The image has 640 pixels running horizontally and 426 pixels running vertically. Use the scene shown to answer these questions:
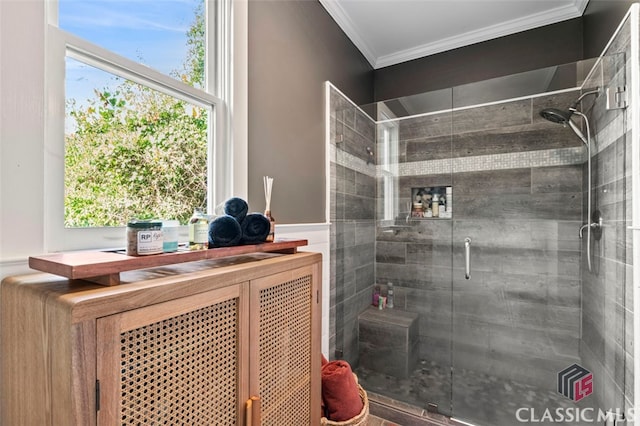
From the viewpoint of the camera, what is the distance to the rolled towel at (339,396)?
4.52 feet

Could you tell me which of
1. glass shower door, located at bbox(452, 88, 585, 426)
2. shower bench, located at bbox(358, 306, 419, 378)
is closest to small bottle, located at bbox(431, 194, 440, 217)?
glass shower door, located at bbox(452, 88, 585, 426)

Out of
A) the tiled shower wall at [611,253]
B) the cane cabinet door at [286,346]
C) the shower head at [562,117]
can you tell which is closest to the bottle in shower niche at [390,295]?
the tiled shower wall at [611,253]

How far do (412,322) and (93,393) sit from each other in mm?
2220

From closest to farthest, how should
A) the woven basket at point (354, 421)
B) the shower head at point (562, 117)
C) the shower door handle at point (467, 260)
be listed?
the woven basket at point (354, 421)
the shower head at point (562, 117)
the shower door handle at point (467, 260)

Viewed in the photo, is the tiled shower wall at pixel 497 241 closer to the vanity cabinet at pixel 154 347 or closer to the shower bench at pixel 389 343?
the shower bench at pixel 389 343

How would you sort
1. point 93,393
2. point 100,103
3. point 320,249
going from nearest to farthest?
point 93,393 < point 100,103 < point 320,249

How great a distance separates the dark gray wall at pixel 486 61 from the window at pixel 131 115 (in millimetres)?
1962

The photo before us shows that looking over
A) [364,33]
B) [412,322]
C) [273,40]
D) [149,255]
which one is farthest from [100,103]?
[412,322]

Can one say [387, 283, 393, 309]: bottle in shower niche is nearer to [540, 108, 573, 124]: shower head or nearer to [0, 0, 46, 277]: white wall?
[540, 108, 573, 124]: shower head

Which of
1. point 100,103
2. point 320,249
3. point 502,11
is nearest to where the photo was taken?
point 100,103

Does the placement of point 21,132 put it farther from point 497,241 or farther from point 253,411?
point 497,241

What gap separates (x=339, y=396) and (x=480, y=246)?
63.2 inches

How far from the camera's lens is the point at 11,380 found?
637mm

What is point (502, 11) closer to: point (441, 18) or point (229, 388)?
point (441, 18)
